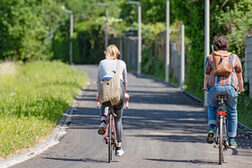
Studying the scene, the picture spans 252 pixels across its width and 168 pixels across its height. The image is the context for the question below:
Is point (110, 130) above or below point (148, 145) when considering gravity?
above

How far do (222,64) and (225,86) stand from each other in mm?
311

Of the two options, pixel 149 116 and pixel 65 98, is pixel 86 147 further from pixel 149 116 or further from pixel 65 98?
pixel 65 98

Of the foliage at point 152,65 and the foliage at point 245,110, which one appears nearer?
the foliage at point 245,110

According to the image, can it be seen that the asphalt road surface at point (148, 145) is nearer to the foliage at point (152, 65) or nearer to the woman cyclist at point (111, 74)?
the woman cyclist at point (111, 74)

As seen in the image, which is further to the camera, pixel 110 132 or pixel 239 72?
pixel 110 132

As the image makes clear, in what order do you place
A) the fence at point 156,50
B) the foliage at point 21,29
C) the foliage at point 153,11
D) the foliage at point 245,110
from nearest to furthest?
the foliage at point 245,110
the fence at point 156,50
the foliage at point 21,29
the foliage at point 153,11

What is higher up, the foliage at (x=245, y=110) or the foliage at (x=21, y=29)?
the foliage at (x=21, y=29)

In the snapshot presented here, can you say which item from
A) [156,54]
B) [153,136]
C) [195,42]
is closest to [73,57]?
[156,54]

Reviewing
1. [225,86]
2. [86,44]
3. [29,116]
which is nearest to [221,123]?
[225,86]

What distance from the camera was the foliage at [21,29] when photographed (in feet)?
161

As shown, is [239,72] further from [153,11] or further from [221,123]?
[153,11]

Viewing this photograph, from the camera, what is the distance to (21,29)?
49.4 meters

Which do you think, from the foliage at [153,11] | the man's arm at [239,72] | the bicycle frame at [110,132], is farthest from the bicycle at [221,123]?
the foliage at [153,11]

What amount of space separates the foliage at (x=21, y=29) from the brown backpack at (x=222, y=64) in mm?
40459
